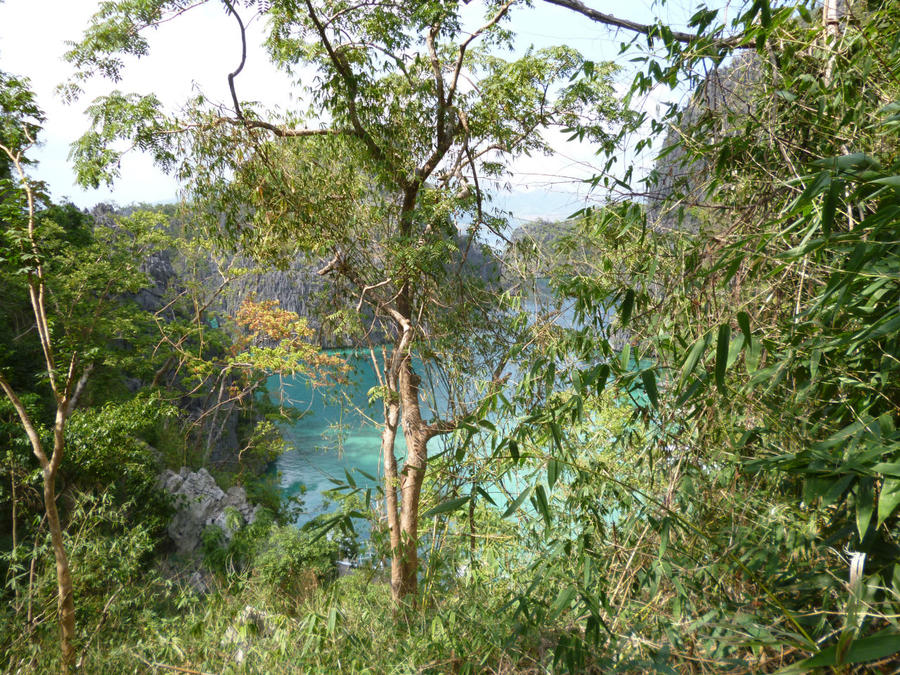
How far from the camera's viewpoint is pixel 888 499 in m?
0.56

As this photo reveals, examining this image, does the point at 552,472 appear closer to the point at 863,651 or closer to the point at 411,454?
the point at 863,651

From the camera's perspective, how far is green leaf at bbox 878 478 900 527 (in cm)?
54

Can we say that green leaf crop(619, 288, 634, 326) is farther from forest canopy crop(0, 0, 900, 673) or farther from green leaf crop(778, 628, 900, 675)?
green leaf crop(778, 628, 900, 675)

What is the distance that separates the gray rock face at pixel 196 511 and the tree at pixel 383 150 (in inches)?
191

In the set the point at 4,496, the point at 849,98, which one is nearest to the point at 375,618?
the point at 849,98

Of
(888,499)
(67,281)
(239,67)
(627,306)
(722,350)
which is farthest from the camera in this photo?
(67,281)

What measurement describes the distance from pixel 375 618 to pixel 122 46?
3275 millimetres

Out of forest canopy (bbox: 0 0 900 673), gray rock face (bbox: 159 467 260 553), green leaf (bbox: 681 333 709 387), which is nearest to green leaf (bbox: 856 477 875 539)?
forest canopy (bbox: 0 0 900 673)

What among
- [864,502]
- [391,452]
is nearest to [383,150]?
[391,452]

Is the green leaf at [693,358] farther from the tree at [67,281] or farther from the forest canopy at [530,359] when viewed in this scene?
the tree at [67,281]

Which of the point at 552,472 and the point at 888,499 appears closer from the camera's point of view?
the point at 888,499

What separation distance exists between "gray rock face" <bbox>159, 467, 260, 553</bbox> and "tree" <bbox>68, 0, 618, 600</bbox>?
16.0 feet

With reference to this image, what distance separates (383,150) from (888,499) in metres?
2.91

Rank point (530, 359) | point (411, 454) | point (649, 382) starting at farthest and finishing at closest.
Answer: point (411, 454)
point (530, 359)
point (649, 382)
